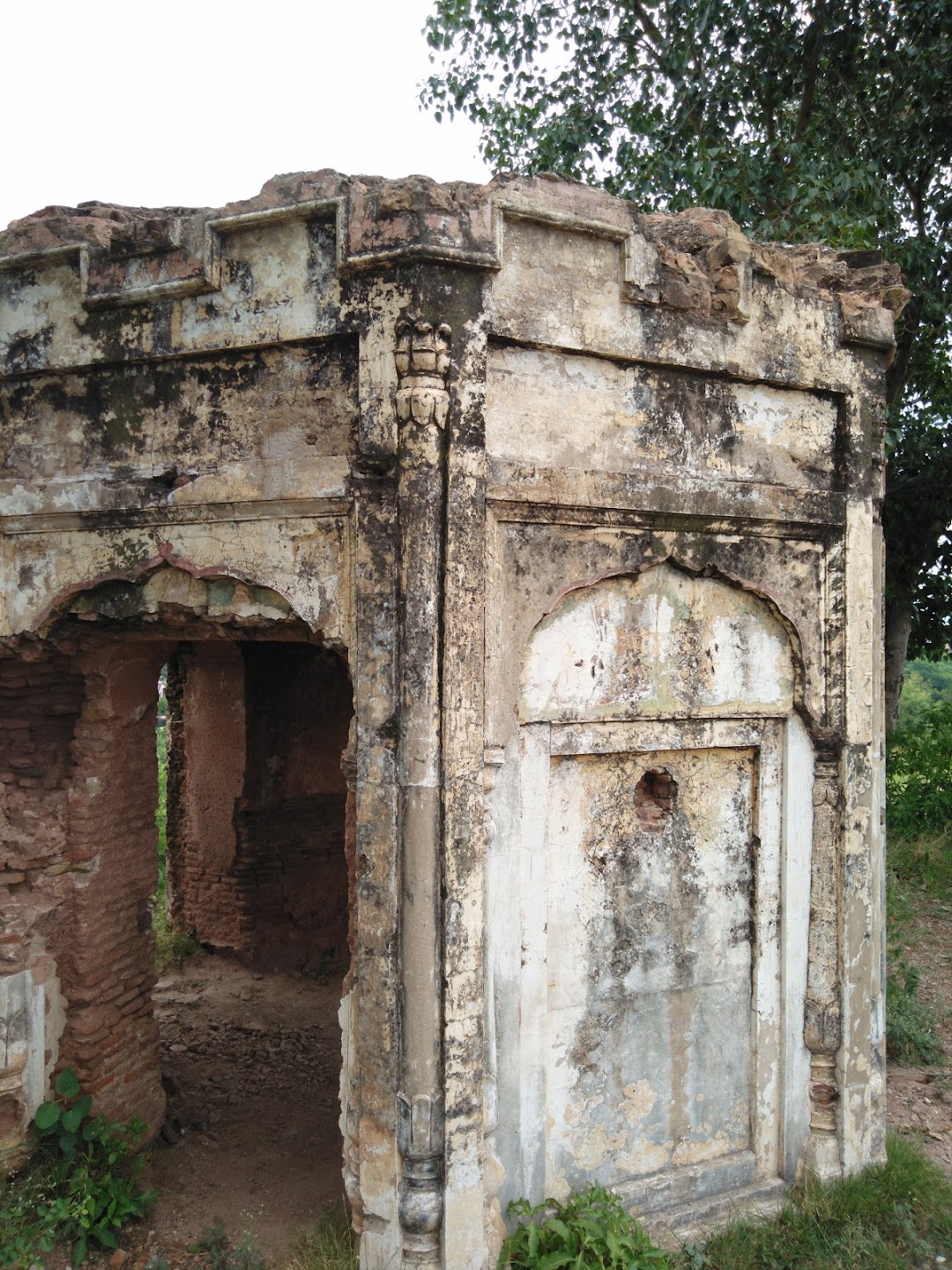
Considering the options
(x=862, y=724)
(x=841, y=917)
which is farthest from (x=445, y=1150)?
(x=862, y=724)

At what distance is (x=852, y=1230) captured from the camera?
13.2 feet

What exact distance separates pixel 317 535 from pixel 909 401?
8700 mm

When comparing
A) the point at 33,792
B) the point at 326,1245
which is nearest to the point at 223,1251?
the point at 326,1245

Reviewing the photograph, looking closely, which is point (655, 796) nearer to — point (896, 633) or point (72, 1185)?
point (72, 1185)

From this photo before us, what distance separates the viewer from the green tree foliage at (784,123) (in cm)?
777

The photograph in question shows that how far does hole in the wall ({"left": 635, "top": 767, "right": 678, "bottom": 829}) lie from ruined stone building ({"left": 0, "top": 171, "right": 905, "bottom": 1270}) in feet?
0.05

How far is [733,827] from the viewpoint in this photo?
4.25 m

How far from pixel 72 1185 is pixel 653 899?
9.46 ft

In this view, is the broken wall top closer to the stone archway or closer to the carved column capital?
the carved column capital

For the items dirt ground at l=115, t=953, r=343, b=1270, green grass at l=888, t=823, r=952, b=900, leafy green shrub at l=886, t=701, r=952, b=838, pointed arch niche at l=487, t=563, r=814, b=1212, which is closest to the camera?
pointed arch niche at l=487, t=563, r=814, b=1212

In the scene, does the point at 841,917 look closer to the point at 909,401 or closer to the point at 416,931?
the point at 416,931

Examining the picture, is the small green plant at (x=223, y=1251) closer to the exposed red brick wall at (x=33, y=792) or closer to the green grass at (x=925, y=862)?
the exposed red brick wall at (x=33, y=792)

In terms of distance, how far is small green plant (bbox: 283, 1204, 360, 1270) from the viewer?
3652 mm

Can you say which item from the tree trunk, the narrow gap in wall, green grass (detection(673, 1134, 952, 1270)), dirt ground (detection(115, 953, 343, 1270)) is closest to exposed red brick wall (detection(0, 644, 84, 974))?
dirt ground (detection(115, 953, 343, 1270))
